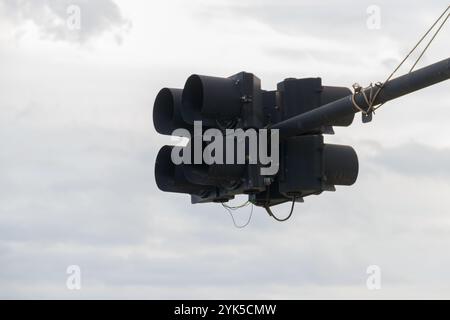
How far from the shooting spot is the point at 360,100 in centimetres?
1223

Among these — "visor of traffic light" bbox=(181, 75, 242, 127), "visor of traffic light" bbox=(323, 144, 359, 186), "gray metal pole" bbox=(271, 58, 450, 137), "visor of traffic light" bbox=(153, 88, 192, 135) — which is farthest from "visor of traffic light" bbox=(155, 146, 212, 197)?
"visor of traffic light" bbox=(323, 144, 359, 186)

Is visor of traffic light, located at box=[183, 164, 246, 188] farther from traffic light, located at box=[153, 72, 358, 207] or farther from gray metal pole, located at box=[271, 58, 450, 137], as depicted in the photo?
gray metal pole, located at box=[271, 58, 450, 137]

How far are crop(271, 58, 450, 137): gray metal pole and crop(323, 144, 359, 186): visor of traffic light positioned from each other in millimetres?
682

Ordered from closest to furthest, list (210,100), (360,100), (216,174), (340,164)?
(360,100)
(210,100)
(216,174)
(340,164)

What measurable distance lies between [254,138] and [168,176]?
6.02 feet

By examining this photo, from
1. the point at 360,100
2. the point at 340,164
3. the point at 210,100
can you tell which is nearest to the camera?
the point at 360,100

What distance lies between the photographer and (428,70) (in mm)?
10875

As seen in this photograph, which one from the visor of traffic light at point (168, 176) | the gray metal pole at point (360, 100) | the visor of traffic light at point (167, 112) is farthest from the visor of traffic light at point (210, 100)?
the visor of traffic light at point (168, 176)

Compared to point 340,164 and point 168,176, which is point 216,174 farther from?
point 340,164

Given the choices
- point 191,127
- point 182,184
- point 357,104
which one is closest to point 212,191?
point 182,184

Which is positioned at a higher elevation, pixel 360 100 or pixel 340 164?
pixel 360 100

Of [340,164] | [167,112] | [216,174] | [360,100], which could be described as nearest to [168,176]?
[167,112]

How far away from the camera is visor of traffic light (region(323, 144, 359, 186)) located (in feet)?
45.6

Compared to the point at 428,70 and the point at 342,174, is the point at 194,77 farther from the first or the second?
the point at 428,70
